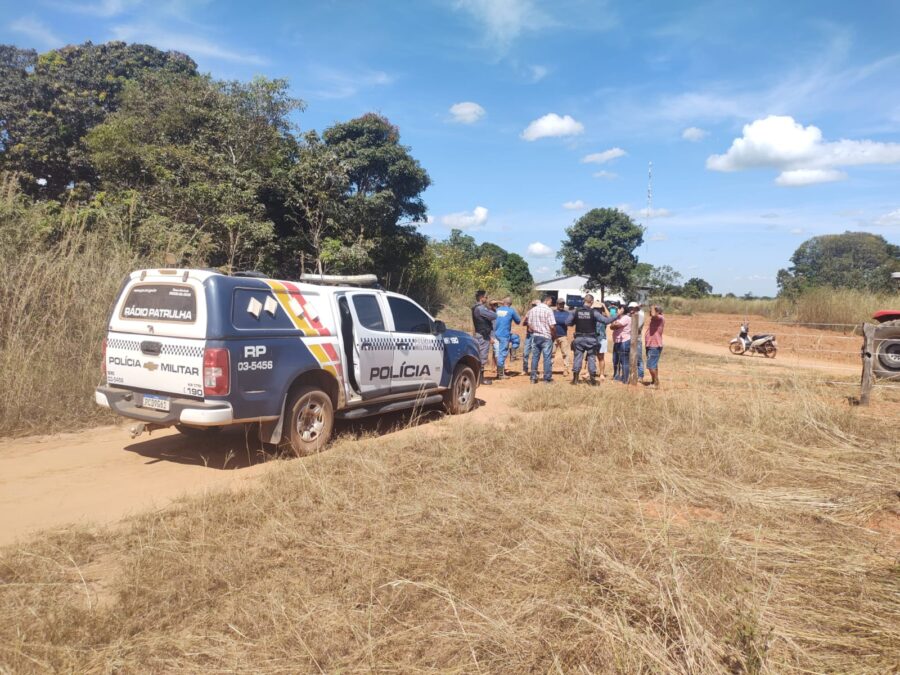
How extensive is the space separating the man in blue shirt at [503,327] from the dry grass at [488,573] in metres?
6.74

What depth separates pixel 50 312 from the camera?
8672 mm

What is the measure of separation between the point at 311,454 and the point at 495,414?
360 cm

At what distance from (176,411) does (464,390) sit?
15.3 feet

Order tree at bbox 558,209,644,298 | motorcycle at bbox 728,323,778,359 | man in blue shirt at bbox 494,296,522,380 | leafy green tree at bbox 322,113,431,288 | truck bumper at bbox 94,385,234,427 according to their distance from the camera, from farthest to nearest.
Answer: tree at bbox 558,209,644,298 < leafy green tree at bbox 322,113,431,288 < motorcycle at bbox 728,323,778,359 < man in blue shirt at bbox 494,296,522,380 < truck bumper at bbox 94,385,234,427

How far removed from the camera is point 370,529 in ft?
13.4

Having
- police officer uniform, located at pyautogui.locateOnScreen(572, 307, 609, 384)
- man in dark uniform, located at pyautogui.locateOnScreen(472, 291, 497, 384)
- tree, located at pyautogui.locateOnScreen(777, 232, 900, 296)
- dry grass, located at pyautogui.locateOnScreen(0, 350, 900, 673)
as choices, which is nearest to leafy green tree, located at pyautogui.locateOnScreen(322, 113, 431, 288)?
man in dark uniform, located at pyautogui.locateOnScreen(472, 291, 497, 384)

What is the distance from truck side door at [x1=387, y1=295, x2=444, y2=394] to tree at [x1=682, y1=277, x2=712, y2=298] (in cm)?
4196

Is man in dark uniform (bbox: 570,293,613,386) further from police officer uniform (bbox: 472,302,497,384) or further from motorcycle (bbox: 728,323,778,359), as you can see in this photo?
motorcycle (bbox: 728,323,778,359)

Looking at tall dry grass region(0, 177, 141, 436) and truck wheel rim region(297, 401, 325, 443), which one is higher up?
tall dry grass region(0, 177, 141, 436)

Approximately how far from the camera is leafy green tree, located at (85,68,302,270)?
16.6 m

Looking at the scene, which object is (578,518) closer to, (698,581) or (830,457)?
(698,581)

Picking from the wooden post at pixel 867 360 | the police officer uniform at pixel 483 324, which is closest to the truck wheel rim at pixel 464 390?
the police officer uniform at pixel 483 324

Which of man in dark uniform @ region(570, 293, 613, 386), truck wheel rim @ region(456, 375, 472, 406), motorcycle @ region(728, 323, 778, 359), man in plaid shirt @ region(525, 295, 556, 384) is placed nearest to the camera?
truck wheel rim @ region(456, 375, 472, 406)

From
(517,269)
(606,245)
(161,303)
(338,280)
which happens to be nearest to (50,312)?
(161,303)
